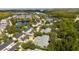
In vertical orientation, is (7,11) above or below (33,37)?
above

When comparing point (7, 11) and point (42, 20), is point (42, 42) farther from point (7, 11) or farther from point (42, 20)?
point (7, 11)
